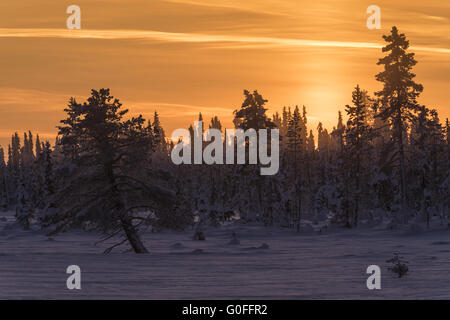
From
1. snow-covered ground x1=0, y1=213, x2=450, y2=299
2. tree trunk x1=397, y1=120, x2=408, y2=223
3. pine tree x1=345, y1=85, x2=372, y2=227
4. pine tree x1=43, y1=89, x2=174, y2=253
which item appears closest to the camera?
snow-covered ground x1=0, y1=213, x2=450, y2=299

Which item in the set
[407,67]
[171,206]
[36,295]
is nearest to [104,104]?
[171,206]

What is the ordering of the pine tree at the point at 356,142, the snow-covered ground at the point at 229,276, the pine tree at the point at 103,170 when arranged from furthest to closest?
the pine tree at the point at 356,142, the pine tree at the point at 103,170, the snow-covered ground at the point at 229,276

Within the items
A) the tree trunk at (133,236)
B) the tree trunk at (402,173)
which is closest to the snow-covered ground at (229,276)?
the tree trunk at (133,236)

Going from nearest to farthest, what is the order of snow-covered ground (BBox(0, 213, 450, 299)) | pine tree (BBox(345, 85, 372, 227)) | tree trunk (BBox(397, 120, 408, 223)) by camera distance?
snow-covered ground (BBox(0, 213, 450, 299)), tree trunk (BBox(397, 120, 408, 223)), pine tree (BBox(345, 85, 372, 227))

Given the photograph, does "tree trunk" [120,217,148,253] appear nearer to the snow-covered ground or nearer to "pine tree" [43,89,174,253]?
"pine tree" [43,89,174,253]

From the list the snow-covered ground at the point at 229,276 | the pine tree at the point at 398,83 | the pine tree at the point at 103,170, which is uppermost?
the pine tree at the point at 398,83

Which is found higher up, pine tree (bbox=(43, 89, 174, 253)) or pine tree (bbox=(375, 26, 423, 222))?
pine tree (bbox=(375, 26, 423, 222))

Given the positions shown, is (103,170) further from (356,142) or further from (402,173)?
(356,142)

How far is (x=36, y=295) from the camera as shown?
14164 mm

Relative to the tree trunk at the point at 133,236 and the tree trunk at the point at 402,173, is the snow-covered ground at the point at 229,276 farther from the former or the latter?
the tree trunk at the point at 402,173

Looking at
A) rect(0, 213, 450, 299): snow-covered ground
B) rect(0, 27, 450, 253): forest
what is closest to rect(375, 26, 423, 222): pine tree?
rect(0, 27, 450, 253): forest
